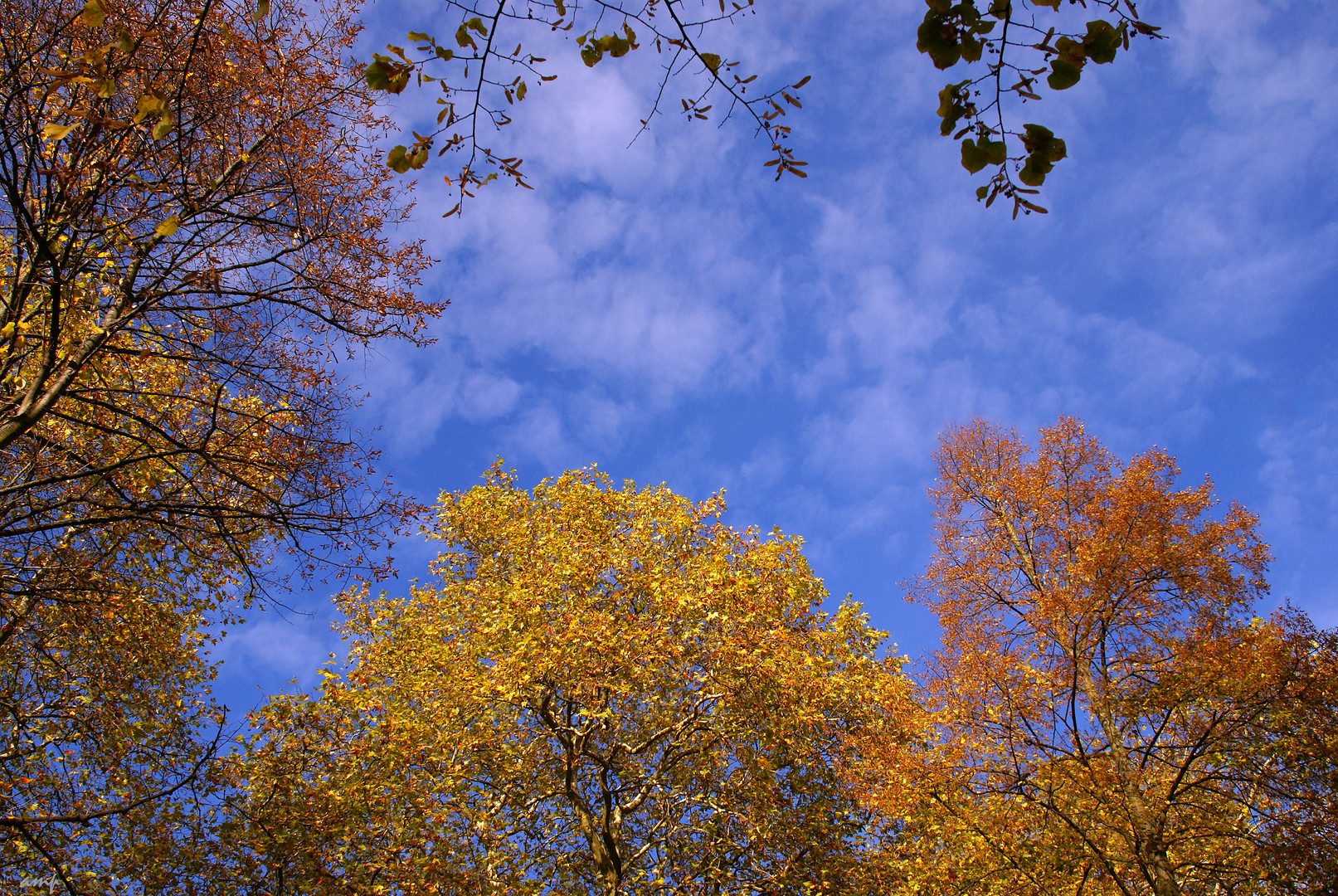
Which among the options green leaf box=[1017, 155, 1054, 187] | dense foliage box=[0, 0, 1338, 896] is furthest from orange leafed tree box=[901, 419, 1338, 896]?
green leaf box=[1017, 155, 1054, 187]

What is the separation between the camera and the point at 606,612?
1138 centimetres

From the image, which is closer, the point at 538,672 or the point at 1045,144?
the point at 1045,144

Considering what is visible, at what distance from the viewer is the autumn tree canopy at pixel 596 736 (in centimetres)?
1020

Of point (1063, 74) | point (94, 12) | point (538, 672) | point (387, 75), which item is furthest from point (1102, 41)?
point (538, 672)

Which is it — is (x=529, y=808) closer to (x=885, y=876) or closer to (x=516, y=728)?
(x=516, y=728)

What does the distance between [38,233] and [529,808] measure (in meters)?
10.2

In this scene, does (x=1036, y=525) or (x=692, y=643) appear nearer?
(x=692, y=643)

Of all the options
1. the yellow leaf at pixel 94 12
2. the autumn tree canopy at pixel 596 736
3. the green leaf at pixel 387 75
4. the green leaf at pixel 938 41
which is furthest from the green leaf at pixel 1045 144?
the autumn tree canopy at pixel 596 736

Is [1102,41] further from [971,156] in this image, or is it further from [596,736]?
[596,736]

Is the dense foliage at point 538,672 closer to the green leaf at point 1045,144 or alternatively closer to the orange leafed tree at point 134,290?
the orange leafed tree at point 134,290

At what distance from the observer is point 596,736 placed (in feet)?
41.9

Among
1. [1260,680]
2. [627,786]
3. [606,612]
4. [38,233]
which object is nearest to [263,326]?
[38,233]

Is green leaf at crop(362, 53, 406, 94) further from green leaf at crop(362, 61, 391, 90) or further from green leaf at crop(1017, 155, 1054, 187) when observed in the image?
green leaf at crop(1017, 155, 1054, 187)

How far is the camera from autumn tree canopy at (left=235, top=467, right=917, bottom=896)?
401 inches
